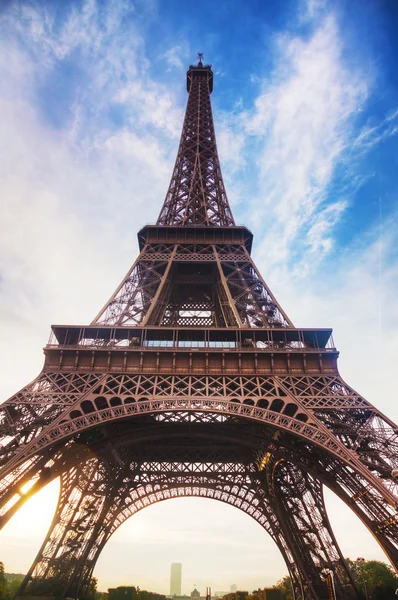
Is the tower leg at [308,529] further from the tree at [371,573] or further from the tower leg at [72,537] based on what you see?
the tree at [371,573]

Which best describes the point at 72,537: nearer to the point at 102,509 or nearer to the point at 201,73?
the point at 102,509

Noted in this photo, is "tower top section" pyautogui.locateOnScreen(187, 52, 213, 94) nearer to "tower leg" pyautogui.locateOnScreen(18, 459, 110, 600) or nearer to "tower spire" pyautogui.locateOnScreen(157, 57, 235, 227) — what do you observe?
"tower spire" pyautogui.locateOnScreen(157, 57, 235, 227)

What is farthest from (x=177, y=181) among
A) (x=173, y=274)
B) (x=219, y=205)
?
(x=173, y=274)

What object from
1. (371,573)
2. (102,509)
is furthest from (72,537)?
(371,573)

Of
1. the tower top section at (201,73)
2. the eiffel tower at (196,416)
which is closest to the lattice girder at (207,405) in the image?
the eiffel tower at (196,416)

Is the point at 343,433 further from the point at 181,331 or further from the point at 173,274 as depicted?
the point at 173,274

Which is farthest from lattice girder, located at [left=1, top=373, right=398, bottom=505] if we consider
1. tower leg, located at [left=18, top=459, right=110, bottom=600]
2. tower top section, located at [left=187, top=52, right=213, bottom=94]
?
tower top section, located at [left=187, top=52, right=213, bottom=94]
